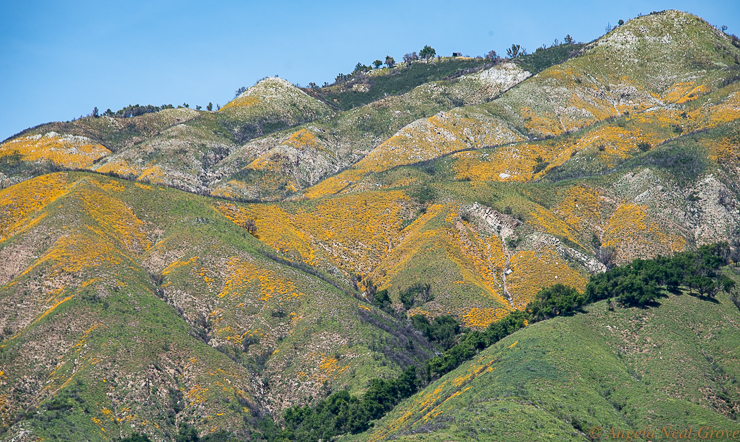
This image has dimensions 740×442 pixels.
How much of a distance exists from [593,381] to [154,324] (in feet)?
165

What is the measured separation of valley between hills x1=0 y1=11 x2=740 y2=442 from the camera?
227 feet

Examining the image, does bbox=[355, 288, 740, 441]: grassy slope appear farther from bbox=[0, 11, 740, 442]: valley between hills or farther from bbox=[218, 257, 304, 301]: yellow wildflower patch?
bbox=[218, 257, 304, 301]: yellow wildflower patch

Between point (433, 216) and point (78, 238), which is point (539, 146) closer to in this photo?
point (433, 216)

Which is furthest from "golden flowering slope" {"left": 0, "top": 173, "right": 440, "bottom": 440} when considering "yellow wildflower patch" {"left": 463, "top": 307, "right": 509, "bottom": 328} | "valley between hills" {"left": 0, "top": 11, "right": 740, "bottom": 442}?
"yellow wildflower patch" {"left": 463, "top": 307, "right": 509, "bottom": 328}

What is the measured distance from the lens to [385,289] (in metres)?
102

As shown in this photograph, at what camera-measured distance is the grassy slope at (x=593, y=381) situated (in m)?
59.9

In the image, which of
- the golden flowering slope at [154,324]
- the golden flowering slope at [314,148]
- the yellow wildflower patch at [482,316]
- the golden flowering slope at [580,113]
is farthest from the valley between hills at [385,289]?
the golden flowering slope at [314,148]

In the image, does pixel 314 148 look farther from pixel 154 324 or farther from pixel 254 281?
pixel 154 324

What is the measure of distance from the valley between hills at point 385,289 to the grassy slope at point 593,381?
296 mm

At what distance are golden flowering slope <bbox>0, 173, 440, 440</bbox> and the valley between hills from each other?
277 millimetres

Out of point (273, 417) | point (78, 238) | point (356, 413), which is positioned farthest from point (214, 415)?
point (78, 238)

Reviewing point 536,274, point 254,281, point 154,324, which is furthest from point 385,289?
point 154,324

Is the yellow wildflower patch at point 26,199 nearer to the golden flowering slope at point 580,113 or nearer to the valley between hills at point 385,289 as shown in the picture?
the valley between hills at point 385,289

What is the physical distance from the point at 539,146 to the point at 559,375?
93.3 m
